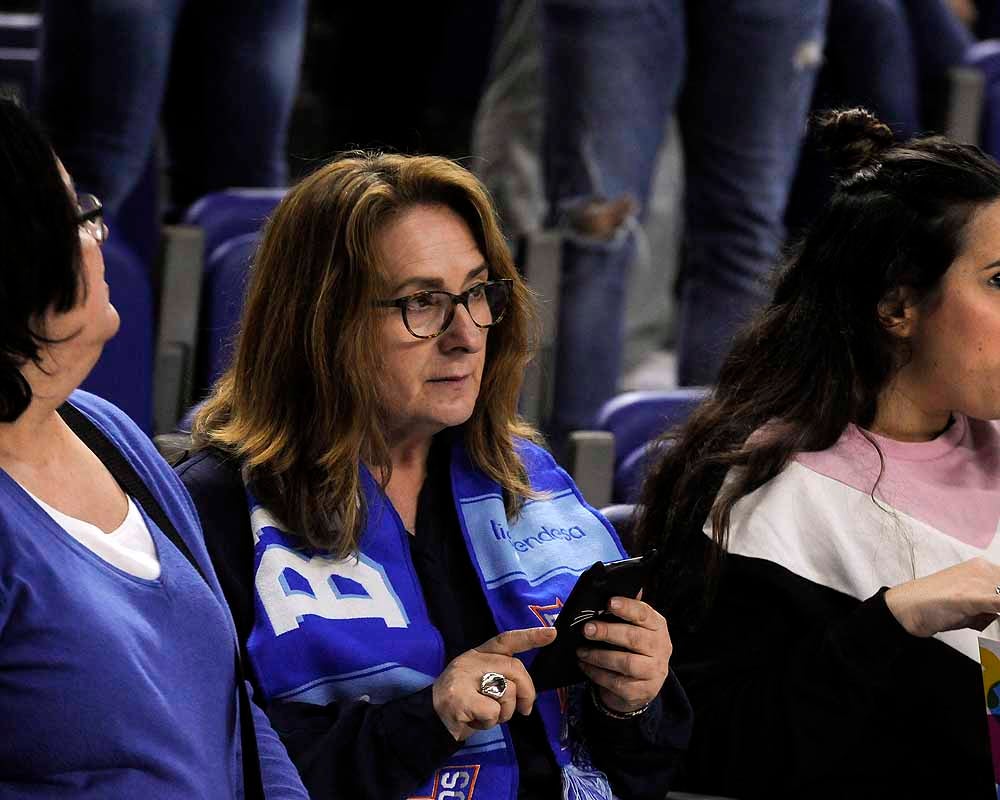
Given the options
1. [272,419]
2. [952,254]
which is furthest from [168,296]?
[952,254]

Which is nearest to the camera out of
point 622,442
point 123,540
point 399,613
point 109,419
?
point 123,540

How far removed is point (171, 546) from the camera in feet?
3.92

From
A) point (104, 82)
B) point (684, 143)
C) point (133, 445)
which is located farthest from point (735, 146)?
point (133, 445)

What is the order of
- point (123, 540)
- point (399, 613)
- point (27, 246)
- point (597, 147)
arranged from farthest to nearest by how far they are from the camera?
point (597, 147), point (399, 613), point (123, 540), point (27, 246)

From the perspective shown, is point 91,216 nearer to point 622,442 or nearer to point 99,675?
point 99,675

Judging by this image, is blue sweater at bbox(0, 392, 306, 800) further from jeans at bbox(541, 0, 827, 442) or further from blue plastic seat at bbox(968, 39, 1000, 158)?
blue plastic seat at bbox(968, 39, 1000, 158)

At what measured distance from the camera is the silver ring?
1.28 metres

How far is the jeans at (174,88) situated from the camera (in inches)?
85.9

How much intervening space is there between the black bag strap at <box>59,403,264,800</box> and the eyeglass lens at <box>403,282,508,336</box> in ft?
1.13

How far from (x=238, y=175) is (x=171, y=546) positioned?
1.42 meters

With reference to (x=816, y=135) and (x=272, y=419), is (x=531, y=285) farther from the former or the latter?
(x=272, y=419)

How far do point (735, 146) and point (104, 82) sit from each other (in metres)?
0.94

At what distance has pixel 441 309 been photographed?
4.91ft

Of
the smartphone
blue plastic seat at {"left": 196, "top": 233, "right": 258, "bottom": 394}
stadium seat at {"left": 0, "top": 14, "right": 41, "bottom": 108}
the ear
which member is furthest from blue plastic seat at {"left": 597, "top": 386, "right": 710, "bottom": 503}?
stadium seat at {"left": 0, "top": 14, "right": 41, "bottom": 108}
